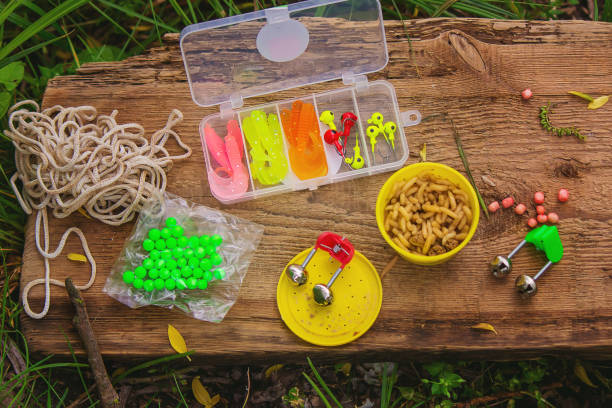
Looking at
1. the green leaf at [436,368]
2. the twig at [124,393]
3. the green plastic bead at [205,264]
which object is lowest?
the green leaf at [436,368]

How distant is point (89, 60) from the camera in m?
2.28

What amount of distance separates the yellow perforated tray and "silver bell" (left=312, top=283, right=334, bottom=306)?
5 centimetres

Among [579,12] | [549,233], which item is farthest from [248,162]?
[579,12]

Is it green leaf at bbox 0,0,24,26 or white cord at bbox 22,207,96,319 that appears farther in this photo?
green leaf at bbox 0,0,24,26

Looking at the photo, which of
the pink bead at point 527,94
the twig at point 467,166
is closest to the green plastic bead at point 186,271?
the twig at point 467,166

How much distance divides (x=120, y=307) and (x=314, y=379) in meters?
0.81

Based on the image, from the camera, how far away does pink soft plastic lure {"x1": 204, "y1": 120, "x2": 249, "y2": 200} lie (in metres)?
1.93

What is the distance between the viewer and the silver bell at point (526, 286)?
1776 millimetres

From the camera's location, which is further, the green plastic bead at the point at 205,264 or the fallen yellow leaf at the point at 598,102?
the fallen yellow leaf at the point at 598,102

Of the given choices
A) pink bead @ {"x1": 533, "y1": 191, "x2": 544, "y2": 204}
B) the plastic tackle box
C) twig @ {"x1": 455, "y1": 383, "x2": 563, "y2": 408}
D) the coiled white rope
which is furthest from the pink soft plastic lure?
twig @ {"x1": 455, "y1": 383, "x2": 563, "y2": 408}

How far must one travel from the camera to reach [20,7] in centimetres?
228

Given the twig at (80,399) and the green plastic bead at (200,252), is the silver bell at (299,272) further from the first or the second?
the twig at (80,399)

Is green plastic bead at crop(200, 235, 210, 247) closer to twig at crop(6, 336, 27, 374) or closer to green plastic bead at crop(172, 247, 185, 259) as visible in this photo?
green plastic bead at crop(172, 247, 185, 259)

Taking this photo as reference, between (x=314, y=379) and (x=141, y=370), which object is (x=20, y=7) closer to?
(x=141, y=370)
